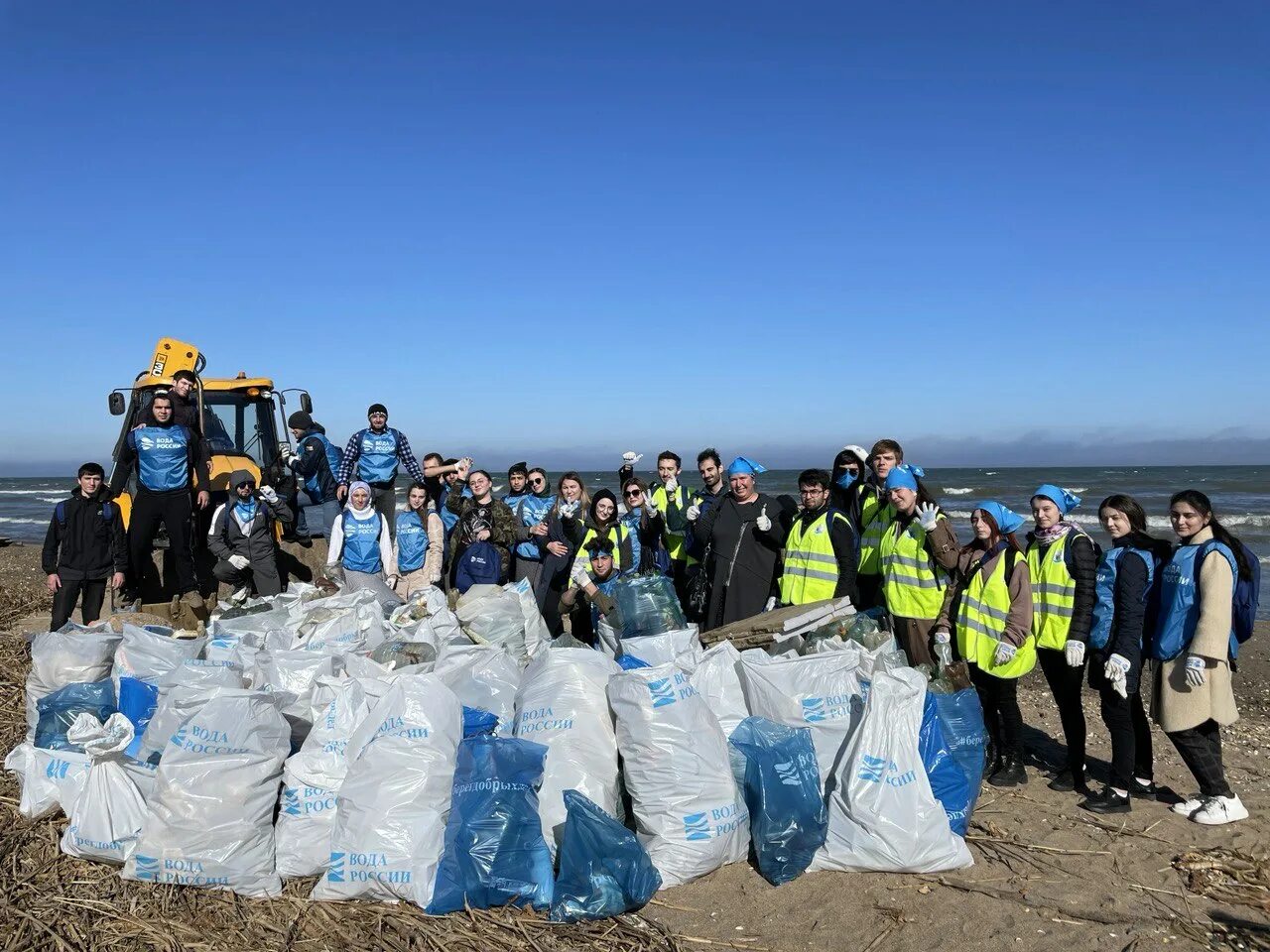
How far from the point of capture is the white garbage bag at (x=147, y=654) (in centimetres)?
426

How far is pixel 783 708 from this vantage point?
3.83m

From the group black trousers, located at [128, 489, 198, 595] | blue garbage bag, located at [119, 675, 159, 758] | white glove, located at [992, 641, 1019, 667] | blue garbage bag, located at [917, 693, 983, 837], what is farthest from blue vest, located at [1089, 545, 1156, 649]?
black trousers, located at [128, 489, 198, 595]

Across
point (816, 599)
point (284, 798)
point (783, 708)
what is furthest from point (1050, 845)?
point (284, 798)

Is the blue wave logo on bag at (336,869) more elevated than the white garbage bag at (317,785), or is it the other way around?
the white garbage bag at (317,785)

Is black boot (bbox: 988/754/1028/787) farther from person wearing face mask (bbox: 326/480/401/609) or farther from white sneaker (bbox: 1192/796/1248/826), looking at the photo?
person wearing face mask (bbox: 326/480/401/609)

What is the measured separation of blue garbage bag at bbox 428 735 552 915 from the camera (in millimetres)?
3070

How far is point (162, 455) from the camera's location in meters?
6.69

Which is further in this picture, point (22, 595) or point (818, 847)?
point (22, 595)

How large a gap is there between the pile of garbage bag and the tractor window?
15.4 ft

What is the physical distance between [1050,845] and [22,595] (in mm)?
9905

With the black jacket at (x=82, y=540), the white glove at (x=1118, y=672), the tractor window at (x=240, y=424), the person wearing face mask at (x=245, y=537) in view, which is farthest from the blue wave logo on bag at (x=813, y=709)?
the tractor window at (x=240, y=424)

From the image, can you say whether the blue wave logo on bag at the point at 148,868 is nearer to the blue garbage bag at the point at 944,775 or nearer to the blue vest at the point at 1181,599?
the blue garbage bag at the point at 944,775

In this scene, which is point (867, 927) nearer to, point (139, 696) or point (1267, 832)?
point (1267, 832)

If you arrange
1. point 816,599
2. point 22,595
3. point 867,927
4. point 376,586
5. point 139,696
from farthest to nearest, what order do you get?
point 22,595 < point 376,586 < point 816,599 < point 139,696 < point 867,927
